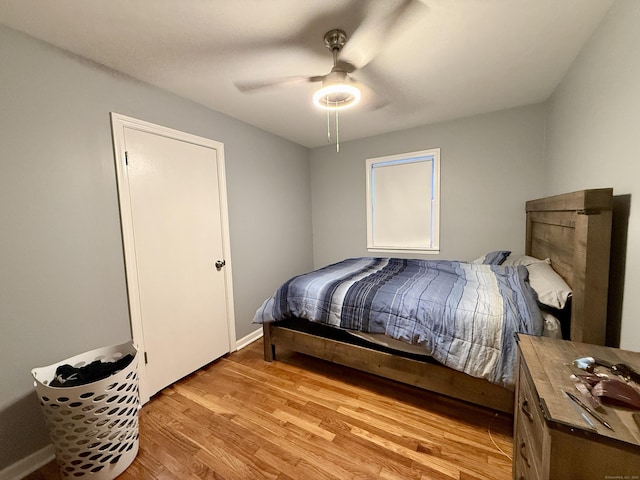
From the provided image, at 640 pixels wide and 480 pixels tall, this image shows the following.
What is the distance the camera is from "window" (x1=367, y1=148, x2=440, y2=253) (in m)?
3.17

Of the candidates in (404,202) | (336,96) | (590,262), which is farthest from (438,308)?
(404,202)

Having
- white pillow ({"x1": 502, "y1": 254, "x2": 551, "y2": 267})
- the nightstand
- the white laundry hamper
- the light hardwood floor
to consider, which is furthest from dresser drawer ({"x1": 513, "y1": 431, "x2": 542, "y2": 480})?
the white laundry hamper

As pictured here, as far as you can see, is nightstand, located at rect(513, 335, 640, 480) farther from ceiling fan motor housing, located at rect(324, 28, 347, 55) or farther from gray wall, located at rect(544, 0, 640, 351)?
ceiling fan motor housing, located at rect(324, 28, 347, 55)

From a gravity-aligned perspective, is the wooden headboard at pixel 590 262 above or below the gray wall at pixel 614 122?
below

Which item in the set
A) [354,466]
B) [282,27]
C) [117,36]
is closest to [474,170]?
[282,27]

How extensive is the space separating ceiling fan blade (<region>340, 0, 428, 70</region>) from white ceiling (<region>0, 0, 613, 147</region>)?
0.01m

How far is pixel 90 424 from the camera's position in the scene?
1.31 metres

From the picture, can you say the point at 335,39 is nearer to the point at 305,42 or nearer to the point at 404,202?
the point at 305,42

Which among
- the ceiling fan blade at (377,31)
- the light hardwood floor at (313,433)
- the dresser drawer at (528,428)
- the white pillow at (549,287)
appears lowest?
the light hardwood floor at (313,433)

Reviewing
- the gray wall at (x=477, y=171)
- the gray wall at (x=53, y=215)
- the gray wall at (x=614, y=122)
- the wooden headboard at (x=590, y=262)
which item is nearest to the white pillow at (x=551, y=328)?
the wooden headboard at (x=590, y=262)

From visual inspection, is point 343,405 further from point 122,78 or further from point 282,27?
point 122,78

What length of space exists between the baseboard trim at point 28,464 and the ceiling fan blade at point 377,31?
9.73 feet

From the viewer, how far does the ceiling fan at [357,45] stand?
1.37 m

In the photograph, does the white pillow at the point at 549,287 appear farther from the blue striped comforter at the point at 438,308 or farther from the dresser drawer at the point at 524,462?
the dresser drawer at the point at 524,462
